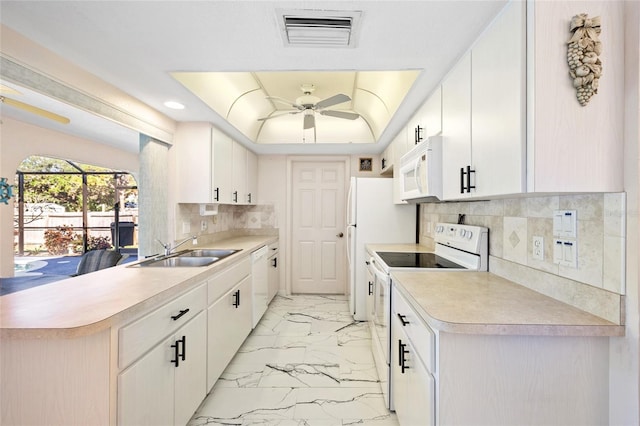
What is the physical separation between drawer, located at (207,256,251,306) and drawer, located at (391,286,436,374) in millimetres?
1225

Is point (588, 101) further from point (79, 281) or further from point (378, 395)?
point (79, 281)

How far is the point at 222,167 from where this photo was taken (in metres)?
3.07

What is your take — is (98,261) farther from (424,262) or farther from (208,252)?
(424,262)

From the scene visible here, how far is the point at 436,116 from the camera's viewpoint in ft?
6.29

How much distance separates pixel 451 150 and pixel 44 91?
2.18 m

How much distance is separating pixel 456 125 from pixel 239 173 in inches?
103

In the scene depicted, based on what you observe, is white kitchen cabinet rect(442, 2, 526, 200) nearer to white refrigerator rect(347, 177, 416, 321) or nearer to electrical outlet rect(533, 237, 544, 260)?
electrical outlet rect(533, 237, 544, 260)

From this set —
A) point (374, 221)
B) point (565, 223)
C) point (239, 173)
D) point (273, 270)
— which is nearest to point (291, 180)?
point (239, 173)

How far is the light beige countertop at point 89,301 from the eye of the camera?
1.02 m

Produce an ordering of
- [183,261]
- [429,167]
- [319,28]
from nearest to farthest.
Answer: [319,28], [429,167], [183,261]

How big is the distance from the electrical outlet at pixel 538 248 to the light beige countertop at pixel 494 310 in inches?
6.6

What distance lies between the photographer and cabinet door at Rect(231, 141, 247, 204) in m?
3.42

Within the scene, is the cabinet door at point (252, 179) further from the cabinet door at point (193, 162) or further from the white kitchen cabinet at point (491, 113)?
the white kitchen cabinet at point (491, 113)

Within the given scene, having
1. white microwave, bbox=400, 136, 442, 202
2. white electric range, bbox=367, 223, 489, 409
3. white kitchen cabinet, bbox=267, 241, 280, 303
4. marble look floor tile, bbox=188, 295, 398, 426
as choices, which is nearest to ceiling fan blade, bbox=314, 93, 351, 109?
white microwave, bbox=400, 136, 442, 202
